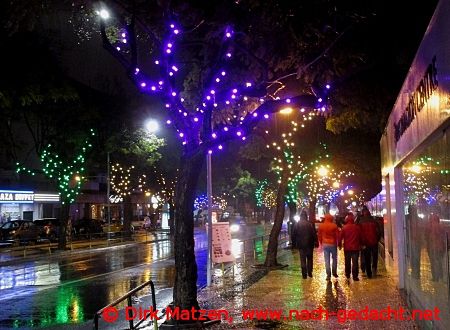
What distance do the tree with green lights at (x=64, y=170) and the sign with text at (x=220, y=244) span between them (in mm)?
16639

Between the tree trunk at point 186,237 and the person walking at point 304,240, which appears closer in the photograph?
the tree trunk at point 186,237

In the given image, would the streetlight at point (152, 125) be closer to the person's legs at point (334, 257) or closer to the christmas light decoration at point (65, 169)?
the christmas light decoration at point (65, 169)

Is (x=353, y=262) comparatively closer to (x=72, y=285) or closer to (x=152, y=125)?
(x=72, y=285)

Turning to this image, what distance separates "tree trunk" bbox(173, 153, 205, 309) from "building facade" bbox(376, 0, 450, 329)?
3757mm

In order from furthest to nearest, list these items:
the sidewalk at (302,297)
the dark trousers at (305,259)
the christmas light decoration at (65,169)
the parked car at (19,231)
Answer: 1. the parked car at (19,231)
2. the christmas light decoration at (65,169)
3. the dark trousers at (305,259)
4. the sidewalk at (302,297)

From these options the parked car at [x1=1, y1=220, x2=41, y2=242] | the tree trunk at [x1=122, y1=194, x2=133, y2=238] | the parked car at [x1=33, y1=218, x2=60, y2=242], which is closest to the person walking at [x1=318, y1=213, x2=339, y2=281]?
the parked car at [x1=1, y1=220, x2=41, y2=242]

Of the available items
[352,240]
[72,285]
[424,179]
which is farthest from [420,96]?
[72,285]

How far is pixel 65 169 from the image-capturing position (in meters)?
31.8

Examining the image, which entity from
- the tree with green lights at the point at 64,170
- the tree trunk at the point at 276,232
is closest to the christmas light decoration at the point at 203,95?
the tree trunk at the point at 276,232

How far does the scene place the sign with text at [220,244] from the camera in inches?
648

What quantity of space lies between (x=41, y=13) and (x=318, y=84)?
19.5 ft

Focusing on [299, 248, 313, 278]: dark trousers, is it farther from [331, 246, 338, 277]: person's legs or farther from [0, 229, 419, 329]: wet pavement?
[331, 246, 338, 277]: person's legs

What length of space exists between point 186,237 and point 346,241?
6.11 metres

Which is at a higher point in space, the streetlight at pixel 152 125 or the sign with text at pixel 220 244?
the streetlight at pixel 152 125
